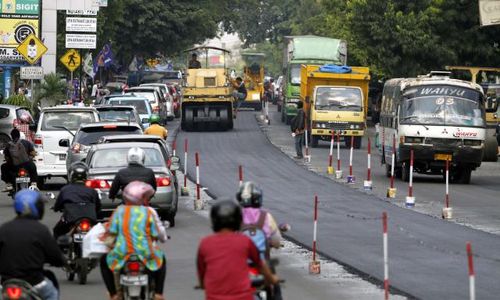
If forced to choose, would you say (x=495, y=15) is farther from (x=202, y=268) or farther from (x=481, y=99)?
(x=202, y=268)

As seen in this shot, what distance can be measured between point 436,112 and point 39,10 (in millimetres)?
20913

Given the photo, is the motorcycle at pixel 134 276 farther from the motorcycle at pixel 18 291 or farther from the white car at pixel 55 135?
the white car at pixel 55 135

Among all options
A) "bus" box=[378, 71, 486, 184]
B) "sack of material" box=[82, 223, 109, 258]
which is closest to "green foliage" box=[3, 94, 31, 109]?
"bus" box=[378, 71, 486, 184]

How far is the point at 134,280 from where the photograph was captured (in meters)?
12.1

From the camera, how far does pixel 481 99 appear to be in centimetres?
3750

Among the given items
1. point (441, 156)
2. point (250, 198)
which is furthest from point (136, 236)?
point (441, 156)

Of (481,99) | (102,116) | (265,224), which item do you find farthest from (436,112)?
(265,224)

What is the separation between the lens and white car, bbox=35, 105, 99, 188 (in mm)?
31016

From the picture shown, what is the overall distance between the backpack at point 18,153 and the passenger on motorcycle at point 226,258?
17.1 m

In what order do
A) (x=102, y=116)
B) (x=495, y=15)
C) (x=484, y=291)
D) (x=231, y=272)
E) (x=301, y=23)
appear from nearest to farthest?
(x=231, y=272), (x=484, y=291), (x=102, y=116), (x=495, y=15), (x=301, y=23)

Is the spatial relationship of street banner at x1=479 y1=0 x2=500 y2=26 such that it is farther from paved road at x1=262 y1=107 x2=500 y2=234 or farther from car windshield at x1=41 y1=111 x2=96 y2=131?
car windshield at x1=41 y1=111 x2=96 y2=131

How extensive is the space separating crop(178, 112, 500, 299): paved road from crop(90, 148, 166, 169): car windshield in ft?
8.54

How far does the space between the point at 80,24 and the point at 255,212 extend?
39969 mm

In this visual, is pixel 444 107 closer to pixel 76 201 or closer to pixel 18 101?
pixel 18 101
